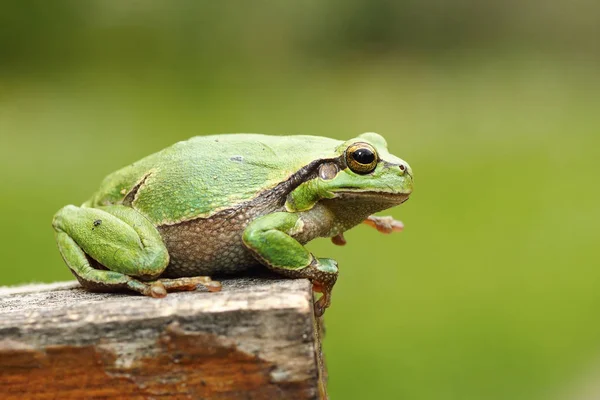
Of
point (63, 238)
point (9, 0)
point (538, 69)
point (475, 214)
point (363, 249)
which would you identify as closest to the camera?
point (63, 238)

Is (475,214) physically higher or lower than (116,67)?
lower

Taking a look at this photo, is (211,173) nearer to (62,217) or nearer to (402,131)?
(62,217)

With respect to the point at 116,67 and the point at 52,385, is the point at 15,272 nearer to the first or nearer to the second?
the point at 52,385

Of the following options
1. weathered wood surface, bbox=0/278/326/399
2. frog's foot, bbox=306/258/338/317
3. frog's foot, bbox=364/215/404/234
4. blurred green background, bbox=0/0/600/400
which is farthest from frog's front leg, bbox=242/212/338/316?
blurred green background, bbox=0/0/600/400

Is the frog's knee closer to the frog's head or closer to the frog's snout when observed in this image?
the frog's head

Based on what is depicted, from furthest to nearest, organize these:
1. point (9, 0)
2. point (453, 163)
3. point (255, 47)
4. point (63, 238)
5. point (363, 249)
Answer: point (255, 47), point (9, 0), point (453, 163), point (363, 249), point (63, 238)

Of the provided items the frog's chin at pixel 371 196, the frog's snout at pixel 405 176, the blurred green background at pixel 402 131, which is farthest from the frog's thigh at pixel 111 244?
the blurred green background at pixel 402 131

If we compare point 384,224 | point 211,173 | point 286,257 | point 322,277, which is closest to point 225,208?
point 211,173

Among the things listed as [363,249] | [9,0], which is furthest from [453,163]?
[9,0]
